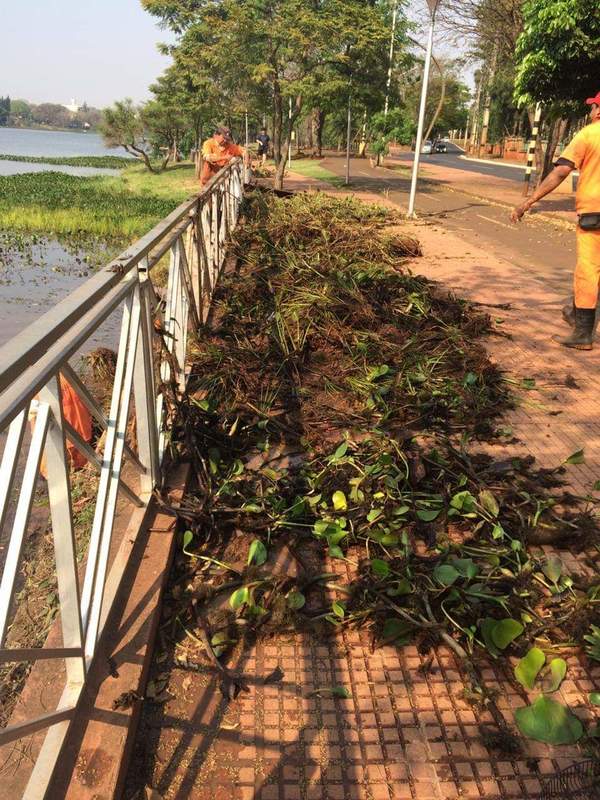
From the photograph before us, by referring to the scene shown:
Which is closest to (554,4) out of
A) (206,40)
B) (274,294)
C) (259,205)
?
(259,205)

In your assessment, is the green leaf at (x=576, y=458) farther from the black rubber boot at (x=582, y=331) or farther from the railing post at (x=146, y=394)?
the black rubber boot at (x=582, y=331)

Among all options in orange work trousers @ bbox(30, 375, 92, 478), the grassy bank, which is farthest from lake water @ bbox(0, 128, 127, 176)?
orange work trousers @ bbox(30, 375, 92, 478)

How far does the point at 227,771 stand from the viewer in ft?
5.41

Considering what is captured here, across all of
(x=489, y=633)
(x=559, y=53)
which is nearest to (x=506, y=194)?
(x=559, y=53)

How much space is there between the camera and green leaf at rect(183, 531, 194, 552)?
2.45m

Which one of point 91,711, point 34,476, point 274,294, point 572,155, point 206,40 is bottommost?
point 91,711

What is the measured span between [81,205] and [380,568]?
21634 millimetres

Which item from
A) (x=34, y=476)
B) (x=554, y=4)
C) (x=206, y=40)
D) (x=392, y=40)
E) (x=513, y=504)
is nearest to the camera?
(x=34, y=476)

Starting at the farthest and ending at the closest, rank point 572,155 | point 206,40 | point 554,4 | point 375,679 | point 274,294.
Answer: point 206,40 → point 554,4 → point 274,294 → point 572,155 → point 375,679

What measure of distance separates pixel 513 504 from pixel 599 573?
443 mm

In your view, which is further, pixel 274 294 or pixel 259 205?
pixel 259 205

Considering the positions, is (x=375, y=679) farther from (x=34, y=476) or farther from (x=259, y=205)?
(x=259, y=205)

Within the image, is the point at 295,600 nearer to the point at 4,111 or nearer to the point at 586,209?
the point at 586,209

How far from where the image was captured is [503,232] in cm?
1133
